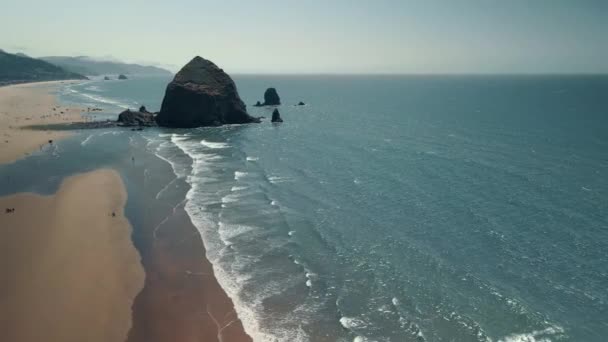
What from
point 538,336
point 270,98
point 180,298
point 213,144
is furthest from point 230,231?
point 270,98

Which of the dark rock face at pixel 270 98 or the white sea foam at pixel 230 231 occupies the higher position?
the dark rock face at pixel 270 98

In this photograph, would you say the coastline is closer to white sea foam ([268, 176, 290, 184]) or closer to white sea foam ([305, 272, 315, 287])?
white sea foam ([305, 272, 315, 287])

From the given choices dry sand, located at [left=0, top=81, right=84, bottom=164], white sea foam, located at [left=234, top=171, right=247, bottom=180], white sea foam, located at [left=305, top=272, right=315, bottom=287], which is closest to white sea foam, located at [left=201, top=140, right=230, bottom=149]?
white sea foam, located at [left=234, top=171, right=247, bottom=180]

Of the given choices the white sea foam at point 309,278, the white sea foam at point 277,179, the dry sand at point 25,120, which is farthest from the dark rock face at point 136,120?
the white sea foam at point 309,278

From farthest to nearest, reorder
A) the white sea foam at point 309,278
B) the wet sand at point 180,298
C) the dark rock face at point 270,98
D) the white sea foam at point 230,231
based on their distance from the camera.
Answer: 1. the dark rock face at point 270,98
2. the white sea foam at point 230,231
3. the white sea foam at point 309,278
4. the wet sand at point 180,298

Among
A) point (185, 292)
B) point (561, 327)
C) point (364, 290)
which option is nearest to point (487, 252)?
point (561, 327)

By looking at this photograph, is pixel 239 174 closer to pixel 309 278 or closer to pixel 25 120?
pixel 309 278

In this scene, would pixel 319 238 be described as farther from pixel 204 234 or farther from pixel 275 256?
pixel 204 234

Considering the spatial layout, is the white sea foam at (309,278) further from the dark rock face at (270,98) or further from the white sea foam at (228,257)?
the dark rock face at (270,98)
